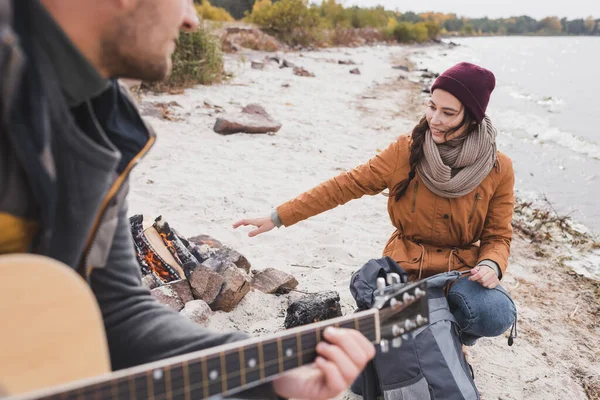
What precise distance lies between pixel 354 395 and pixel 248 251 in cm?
168

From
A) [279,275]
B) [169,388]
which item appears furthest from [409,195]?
[169,388]

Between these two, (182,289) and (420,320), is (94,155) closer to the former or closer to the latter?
(420,320)

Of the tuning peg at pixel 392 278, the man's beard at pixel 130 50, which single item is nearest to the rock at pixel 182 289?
the tuning peg at pixel 392 278

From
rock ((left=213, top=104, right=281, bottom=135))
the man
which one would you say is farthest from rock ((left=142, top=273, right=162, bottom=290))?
rock ((left=213, top=104, right=281, bottom=135))

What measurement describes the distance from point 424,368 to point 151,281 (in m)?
1.77

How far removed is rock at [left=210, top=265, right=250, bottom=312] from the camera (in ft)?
10.6

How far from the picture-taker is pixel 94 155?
4.15ft

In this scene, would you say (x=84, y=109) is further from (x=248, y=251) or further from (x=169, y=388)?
(x=248, y=251)

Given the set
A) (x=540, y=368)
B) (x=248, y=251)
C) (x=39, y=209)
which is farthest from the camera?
(x=248, y=251)

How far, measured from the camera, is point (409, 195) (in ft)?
9.79

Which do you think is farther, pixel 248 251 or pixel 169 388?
pixel 248 251

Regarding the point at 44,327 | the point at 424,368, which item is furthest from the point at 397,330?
the point at 44,327

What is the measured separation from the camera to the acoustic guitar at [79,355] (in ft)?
3.82

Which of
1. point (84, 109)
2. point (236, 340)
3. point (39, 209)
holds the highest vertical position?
point (84, 109)
